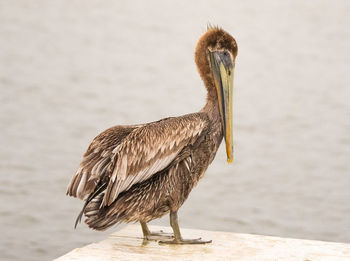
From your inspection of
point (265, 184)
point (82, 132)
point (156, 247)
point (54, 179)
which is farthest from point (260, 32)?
point (156, 247)

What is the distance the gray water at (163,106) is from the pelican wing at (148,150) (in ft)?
10.8

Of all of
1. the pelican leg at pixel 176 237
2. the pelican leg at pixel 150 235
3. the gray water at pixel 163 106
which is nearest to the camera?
the pelican leg at pixel 176 237

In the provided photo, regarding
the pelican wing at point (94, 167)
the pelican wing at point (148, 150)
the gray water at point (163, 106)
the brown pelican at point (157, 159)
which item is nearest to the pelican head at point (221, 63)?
the brown pelican at point (157, 159)

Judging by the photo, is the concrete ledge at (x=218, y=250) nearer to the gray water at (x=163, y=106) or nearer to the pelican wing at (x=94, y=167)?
the pelican wing at (x=94, y=167)

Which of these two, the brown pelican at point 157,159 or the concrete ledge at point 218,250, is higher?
the brown pelican at point 157,159

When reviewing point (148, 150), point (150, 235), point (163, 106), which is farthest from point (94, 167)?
point (163, 106)

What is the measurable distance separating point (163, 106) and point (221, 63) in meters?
4.40

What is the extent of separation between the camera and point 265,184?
655 centimetres

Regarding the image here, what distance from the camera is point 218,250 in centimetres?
280

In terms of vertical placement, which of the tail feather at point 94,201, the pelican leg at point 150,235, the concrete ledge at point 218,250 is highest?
the tail feather at point 94,201

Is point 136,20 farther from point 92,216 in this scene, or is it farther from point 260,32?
point 92,216

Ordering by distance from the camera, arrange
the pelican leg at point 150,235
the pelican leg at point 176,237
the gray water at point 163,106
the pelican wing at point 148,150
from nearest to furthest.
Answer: the pelican wing at point 148,150
the pelican leg at point 176,237
the pelican leg at point 150,235
the gray water at point 163,106

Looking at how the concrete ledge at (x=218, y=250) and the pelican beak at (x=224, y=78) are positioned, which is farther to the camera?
the pelican beak at (x=224, y=78)

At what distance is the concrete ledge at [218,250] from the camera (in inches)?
104
